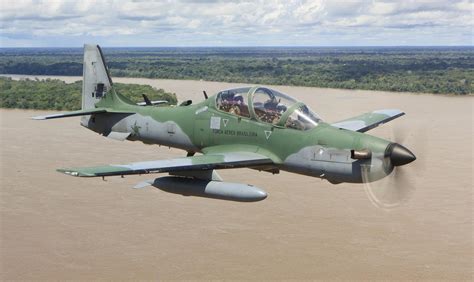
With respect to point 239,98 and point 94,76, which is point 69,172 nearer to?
point 239,98

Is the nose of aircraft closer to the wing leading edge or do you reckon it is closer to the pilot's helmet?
the wing leading edge

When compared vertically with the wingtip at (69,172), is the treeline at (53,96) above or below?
below

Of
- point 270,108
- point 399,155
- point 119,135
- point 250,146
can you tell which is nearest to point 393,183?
point 399,155

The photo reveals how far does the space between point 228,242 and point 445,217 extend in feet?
32.5

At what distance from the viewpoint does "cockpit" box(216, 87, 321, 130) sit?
13.4 m

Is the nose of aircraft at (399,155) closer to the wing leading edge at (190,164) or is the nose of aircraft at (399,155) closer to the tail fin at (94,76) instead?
the wing leading edge at (190,164)

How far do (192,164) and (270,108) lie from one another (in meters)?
2.33

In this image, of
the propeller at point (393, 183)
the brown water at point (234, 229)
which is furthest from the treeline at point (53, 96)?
the propeller at point (393, 183)

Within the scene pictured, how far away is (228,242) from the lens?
22781 millimetres

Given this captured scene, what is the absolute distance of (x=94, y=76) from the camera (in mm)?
18984

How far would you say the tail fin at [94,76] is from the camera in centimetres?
1883

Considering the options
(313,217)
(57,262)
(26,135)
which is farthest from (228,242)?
(26,135)

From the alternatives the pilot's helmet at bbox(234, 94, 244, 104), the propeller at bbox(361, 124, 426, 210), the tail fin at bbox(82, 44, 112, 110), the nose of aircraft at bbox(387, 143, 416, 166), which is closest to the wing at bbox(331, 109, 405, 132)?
the pilot's helmet at bbox(234, 94, 244, 104)

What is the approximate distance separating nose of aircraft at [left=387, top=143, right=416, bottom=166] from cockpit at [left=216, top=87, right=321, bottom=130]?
199cm
